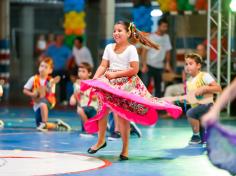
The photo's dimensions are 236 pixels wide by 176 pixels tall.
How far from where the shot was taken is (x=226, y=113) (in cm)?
1480

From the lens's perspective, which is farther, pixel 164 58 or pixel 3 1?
pixel 3 1

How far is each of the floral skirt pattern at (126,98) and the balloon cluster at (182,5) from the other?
25.8ft

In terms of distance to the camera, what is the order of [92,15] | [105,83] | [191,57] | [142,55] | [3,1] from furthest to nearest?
[92,15] < [3,1] < [142,55] < [191,57] < [105,83]

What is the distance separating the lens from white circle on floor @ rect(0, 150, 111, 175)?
21.5 ft

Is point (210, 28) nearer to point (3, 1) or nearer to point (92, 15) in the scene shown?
point (3, 1)

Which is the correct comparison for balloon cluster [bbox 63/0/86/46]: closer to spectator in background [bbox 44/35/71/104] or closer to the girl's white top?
spectator in background [bbox 44/35/71/104]

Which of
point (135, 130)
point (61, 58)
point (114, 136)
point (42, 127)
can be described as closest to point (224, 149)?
point (114, 136)

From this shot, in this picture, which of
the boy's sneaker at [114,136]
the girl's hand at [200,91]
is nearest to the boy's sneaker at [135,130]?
the boy's sneaker at [114,136]

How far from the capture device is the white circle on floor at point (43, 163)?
6.55 m

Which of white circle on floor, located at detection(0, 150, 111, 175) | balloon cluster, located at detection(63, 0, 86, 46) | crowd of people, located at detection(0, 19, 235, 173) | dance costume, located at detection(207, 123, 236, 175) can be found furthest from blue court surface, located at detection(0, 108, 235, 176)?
balloon cluster, located at detection(63, 0, 86, 46)

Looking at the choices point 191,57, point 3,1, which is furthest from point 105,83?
point 3,1

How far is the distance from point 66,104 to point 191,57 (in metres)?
8.72

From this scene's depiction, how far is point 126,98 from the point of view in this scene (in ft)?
24.8

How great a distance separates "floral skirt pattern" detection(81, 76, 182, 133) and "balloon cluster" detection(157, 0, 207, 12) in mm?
7861
